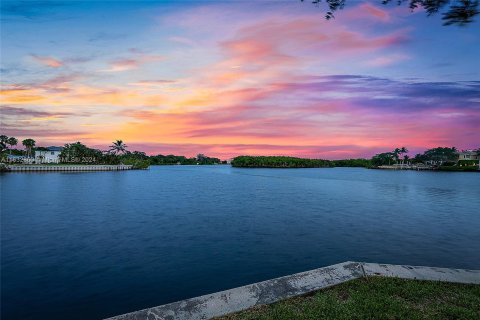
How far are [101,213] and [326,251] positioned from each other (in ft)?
90.6

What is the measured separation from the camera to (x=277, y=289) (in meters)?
9.93

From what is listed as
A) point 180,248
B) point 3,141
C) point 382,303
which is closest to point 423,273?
point 382,303

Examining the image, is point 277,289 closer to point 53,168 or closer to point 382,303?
point 382,303

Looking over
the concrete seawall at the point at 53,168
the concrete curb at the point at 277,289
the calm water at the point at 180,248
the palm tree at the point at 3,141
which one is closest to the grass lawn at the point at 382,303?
the concrete curb at the point at 277,289

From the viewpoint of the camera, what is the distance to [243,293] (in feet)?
31.7

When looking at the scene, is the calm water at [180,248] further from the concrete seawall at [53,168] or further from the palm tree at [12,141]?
the palm tree at [12,141]

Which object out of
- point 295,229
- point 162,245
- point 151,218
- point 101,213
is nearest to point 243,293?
point 162,245

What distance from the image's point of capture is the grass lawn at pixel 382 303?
8.10 meters

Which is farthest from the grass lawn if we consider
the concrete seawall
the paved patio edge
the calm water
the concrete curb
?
the concrete seawall

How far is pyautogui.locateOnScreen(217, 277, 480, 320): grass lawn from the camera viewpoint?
8102mm

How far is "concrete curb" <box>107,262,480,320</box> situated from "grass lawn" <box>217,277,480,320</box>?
407 mm

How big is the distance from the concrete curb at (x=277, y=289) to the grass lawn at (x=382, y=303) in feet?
1.34

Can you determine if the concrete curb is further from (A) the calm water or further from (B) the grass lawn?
(A) the calm water

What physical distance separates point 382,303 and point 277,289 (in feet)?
9.97
